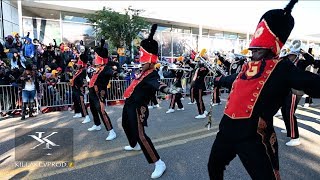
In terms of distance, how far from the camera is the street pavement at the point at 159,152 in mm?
3963

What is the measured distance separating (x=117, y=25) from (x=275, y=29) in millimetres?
15644

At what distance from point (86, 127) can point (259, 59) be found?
549cm

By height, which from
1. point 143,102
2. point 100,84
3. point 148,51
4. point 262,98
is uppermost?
point 148,51

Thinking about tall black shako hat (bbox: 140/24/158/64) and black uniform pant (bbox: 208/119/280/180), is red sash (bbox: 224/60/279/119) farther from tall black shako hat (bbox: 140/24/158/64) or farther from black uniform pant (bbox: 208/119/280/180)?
tall black shako hat (bbox: 140/24/158/64)

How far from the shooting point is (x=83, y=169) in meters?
4.14

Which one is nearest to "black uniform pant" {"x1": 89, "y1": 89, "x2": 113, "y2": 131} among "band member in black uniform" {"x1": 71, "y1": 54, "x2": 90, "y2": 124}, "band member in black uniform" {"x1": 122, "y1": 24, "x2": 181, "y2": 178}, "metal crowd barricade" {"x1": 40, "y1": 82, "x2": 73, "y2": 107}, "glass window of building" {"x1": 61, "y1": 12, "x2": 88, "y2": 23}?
"band member in black uniform" {"x1": 122, "y1": 24, "x2": 181, "y2": 178}

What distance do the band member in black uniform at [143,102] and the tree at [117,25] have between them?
13176mm

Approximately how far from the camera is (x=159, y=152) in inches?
193

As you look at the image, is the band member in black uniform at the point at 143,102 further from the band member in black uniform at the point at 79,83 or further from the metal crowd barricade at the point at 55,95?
the metal crowd barricade at the point at 55,95

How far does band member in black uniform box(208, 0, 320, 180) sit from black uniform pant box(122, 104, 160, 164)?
1790 mm

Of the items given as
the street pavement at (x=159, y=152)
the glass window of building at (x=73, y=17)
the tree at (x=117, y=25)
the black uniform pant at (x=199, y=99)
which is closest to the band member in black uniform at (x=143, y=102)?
the street pavement at (x=159, y=152)

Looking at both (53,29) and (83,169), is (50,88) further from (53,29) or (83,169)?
(53,29)

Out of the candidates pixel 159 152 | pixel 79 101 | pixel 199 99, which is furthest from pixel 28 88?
pixel 159 152

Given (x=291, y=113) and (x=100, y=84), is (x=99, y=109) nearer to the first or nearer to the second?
(x=100, y=84)
